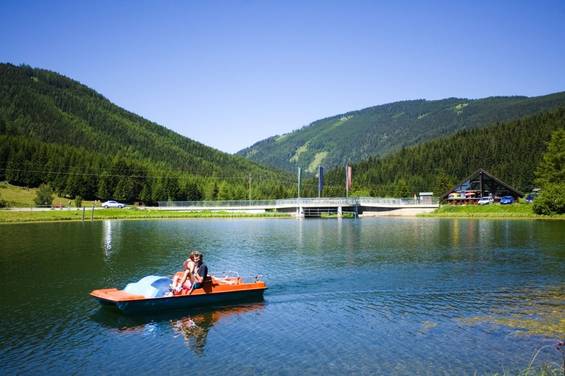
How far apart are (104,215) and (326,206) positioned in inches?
2133

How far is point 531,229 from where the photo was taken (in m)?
77.3

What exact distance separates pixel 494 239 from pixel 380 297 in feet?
126

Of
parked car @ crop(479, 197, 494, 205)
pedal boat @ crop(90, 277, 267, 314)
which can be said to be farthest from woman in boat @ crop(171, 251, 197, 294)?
parked car @ crop(479, 197, 494, 205)

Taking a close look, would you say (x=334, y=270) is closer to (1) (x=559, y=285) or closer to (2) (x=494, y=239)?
(1) (x=559, y=285)

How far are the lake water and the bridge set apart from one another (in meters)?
80.1

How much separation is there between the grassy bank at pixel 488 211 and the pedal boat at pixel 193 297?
87588 millimetres

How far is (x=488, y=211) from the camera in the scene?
119 m

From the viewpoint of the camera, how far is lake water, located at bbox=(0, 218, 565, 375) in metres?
20.6

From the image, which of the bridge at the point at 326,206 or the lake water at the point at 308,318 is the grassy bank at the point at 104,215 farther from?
the lake water at the point at 308,318

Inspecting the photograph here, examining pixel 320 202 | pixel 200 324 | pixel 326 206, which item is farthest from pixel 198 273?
pixel 326 206

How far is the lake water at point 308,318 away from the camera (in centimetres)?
2056

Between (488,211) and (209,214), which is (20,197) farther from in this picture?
(488,211)

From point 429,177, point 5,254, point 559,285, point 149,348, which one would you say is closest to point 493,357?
point 149,348

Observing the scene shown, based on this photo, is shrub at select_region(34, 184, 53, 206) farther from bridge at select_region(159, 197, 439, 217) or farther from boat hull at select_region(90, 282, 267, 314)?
boat hull at select_region(90, 282, 267, 314)
